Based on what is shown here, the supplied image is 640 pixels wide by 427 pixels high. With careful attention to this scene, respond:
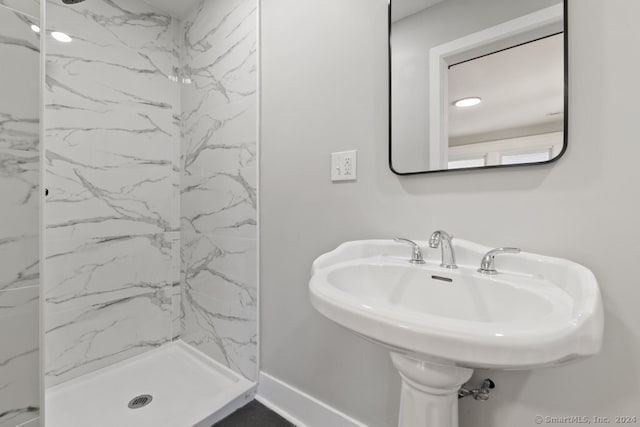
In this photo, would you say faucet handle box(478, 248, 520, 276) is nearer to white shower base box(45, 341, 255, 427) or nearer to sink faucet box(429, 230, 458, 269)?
sink faucet box(429, 230, 458, 269)

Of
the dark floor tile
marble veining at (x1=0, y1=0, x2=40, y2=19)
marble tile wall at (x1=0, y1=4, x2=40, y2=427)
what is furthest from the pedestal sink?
marble veining at (x1=0, y1=0, x2=40, y2=19)

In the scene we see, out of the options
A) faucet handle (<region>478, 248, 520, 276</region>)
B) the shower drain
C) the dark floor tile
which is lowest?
the shower drain

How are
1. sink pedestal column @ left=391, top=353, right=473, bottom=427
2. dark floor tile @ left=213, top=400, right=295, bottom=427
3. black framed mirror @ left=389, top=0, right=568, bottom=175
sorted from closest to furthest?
sink pedestal column @ left=391, top=353, right=473, bottom=427
black framed mirror @ left=389, top=0, right=568, bottom=175
dark floor tile @ left=213, top=400, right=295, bottom=427

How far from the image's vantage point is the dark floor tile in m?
1.27

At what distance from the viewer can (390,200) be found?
3.45 ft

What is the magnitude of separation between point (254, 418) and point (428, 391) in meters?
0.97

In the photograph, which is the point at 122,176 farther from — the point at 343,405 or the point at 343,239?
the point at 343,405

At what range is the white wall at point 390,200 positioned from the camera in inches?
27.6

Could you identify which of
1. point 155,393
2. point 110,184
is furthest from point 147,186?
point 155,393

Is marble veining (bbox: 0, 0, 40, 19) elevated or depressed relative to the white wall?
elevated

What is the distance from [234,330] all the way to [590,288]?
1.51 m

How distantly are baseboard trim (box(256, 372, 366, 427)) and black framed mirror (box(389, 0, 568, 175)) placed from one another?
101 cm

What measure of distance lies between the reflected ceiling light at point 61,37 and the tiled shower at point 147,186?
0.02 m

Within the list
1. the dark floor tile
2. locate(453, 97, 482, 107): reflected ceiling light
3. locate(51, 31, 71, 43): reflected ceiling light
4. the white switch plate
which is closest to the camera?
locate(453, 97, 482, 107): reflected ceiling light
